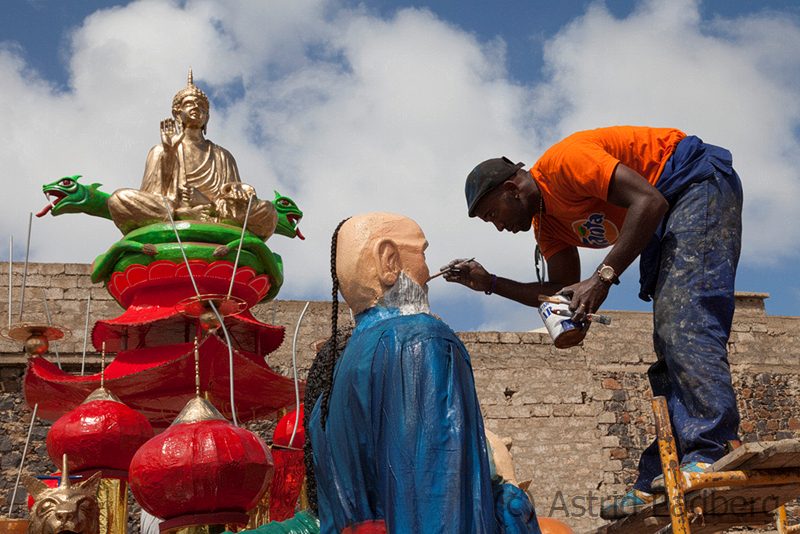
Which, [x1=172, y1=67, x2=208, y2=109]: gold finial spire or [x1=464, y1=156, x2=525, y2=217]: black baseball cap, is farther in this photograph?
[x1=172, y1=67, x2=208, y2=109]: gold finial spire

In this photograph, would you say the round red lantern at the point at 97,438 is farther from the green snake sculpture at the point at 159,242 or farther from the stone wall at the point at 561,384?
the stone wall at the point at 561,384

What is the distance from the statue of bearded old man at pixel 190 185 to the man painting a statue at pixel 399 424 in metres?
3.76

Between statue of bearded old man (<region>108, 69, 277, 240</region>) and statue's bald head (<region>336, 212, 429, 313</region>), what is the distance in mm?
3673

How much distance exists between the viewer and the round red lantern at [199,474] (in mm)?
Result: 3826

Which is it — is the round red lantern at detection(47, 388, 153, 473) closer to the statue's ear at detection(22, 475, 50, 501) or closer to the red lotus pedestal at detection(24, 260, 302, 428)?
the statue's ear at detection(22, 475, 50, 501)

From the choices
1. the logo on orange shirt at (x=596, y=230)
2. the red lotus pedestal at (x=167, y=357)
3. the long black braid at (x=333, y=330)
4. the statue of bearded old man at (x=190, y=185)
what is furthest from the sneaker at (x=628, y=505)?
the statue of bearded old man at (x=190, y=185)

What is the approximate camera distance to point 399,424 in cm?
245

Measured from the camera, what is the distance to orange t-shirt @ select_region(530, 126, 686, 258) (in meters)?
3.32

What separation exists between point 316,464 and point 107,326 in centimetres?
385

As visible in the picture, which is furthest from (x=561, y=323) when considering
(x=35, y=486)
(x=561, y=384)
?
(x=561, y=384)

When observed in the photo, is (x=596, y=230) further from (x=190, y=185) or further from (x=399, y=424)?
(x=190, y=185)

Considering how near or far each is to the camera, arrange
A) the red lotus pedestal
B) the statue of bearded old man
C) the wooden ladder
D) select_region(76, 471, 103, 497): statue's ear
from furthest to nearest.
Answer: the statue of bearded old man
the red lotus pedestal
select_region(76, 471, 103, 497): statue's ear
the wooden ladder

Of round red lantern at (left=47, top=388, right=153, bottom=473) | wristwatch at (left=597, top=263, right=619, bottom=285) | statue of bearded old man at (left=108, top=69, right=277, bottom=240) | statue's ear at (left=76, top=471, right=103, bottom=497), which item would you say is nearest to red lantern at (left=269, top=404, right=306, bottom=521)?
round red lantern at (left=47, top=388, right=153, bottom=473)

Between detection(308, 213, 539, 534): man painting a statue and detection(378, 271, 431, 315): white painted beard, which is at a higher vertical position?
detection(378, 271, 431, 315): white painted beard
